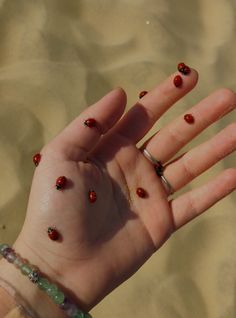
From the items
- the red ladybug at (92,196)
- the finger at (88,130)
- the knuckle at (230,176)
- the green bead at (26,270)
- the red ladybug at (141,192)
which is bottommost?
the knuckle at (230,176)

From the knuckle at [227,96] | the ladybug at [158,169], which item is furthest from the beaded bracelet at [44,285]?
the knuckle at [227,96]

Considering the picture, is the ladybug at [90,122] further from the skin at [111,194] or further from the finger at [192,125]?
the finger at [192,125]

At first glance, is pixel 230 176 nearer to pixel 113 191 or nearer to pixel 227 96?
pixel 227 96

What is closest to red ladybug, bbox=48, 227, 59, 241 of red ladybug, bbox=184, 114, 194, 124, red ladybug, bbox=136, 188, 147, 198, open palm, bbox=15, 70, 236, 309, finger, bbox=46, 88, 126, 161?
open palm, bbox=15, 70, 236, 309

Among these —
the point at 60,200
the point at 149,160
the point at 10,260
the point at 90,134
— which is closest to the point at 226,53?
the point at 149,160

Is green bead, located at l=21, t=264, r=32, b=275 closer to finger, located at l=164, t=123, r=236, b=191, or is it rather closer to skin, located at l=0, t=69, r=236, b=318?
skin, located at l=0, t=69, r=236, b=318

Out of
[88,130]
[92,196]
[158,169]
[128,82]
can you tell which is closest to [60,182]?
[92,196]
